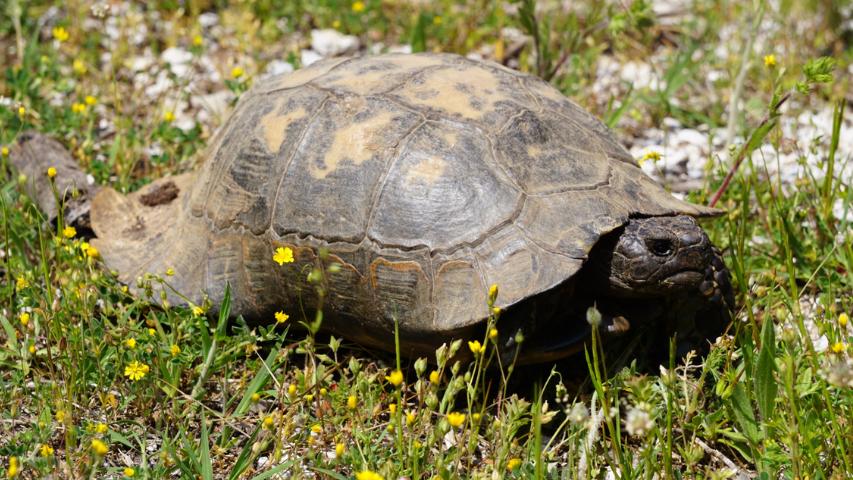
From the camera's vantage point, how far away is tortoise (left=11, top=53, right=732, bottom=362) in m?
2.99

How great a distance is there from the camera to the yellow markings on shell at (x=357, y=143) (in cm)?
318

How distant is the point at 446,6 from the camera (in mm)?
6023

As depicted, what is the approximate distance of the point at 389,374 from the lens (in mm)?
3361

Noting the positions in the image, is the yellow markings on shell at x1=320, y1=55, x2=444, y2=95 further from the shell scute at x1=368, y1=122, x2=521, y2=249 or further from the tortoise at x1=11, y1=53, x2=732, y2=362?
the shell scute at x1=368, y1=122, x2=521, y2=249

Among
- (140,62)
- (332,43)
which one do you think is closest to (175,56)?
(140,62)

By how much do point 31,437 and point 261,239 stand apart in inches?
43.8

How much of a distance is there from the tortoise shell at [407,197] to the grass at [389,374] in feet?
0.71

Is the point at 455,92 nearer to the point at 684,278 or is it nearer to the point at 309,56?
the point at 684,278

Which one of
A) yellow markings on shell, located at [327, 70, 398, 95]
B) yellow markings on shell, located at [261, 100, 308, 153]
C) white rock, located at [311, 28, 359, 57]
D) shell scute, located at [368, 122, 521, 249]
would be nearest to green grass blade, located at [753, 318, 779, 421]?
shell scute, located at [368, 122, 521, 249]

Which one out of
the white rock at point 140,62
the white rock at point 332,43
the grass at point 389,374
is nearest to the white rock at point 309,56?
the white rock at point 332,43

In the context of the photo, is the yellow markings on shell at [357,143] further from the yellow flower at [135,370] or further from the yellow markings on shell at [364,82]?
the yellow flower at [135,370]

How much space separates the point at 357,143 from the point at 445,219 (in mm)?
481

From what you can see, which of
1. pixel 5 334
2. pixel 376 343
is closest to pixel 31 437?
pixel 5 334

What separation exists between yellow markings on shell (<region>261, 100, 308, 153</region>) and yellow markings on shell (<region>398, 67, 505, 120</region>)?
431 mm
